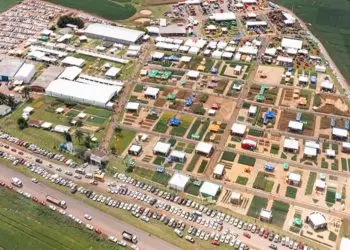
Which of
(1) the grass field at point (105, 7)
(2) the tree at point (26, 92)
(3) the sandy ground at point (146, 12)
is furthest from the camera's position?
(3) the sandy ground at point (146, 12)

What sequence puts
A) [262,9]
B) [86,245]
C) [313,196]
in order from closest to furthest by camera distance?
[86,245] → [313,196] → [262,9]

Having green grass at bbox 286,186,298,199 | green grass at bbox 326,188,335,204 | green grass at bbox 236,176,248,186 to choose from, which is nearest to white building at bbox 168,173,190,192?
green grass at bbox 236,176,248,186

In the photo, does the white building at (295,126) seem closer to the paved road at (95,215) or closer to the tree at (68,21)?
the paved road at (95,215)

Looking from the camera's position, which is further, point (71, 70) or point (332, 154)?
point (71, 70)

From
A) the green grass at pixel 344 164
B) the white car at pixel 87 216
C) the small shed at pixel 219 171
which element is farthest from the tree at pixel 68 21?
the green grass at pixel 344 164

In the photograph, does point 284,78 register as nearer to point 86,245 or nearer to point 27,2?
point 86,245

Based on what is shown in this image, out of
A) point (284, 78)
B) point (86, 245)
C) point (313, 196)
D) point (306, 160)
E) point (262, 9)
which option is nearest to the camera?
point (86, 245)

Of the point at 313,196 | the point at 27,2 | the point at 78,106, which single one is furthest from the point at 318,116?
the point at 27,2
